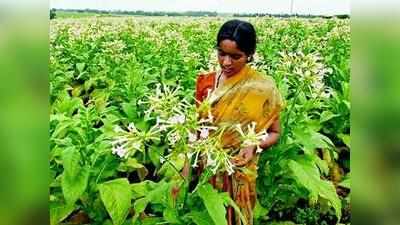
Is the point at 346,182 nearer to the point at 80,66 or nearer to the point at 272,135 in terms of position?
the point at 272,135

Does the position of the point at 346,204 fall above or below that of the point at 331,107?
below

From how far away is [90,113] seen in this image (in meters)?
1.56

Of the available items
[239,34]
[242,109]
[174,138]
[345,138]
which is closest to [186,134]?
[174,138]

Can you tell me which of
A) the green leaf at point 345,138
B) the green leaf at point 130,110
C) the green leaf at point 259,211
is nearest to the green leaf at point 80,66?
the green leaf at point 130,110

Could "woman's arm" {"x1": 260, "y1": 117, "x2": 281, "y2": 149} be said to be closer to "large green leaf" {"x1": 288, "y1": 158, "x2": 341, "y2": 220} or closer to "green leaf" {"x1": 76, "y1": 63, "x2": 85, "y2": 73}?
"large green leaf" {"x1": 288, "y1": 158, "x2": 341, "y2": 220}

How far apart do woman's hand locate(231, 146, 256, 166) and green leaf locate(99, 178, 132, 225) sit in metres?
0.26

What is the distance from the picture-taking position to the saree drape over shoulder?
152 centimetres

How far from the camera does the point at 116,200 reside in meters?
1.52

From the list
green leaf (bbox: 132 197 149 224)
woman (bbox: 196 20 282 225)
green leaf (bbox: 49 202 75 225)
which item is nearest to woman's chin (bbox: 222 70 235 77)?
woman (bbox: 196 20 282 225)

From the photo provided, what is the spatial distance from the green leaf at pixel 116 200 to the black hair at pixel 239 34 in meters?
0.41
